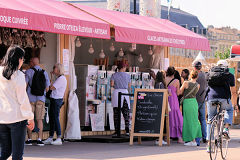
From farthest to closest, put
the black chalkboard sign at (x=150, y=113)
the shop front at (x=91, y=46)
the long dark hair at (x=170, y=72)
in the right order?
the long dark hair at (x=170, y=72), the black chalkboard sign at (x=150, y=113), the shop front at (x=91, y=46)

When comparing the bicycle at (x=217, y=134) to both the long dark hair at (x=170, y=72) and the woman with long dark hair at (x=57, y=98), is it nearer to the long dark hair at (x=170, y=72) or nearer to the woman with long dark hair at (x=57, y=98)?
the long dark hair at (x=170, y=72)

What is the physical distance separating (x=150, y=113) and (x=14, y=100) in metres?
7.46

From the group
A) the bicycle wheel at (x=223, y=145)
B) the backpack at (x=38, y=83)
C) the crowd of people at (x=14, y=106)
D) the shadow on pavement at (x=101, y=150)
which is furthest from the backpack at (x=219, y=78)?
the crowd of people at (x=14, y=106)

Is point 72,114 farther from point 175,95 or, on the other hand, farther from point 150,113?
point 175,95

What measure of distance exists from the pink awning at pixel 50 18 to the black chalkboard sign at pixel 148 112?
1654 millimetres

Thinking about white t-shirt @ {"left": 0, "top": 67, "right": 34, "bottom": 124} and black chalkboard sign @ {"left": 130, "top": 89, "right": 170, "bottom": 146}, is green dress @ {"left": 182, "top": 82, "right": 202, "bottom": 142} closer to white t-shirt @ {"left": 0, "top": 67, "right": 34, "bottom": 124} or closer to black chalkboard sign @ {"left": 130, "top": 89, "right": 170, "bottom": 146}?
black chalkboard sign @ {"left": 130, "top": 89, "right": 170, "bottom": 146}

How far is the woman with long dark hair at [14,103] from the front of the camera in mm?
7168

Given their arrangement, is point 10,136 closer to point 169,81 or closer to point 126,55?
point 169,81

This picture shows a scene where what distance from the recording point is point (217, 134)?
Result: 1134 cm

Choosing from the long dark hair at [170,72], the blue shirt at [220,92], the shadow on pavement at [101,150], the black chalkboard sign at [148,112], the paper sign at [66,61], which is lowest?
the shadow on pavement at [101,150]

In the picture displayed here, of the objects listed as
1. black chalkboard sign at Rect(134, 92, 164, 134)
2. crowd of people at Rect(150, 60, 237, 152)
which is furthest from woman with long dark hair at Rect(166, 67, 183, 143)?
black chalkboard sign at Rect(134, 92, 164, 134)

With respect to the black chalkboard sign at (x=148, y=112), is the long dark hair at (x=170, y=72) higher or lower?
higher

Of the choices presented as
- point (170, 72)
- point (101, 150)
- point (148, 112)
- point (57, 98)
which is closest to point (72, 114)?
point (57, 98)

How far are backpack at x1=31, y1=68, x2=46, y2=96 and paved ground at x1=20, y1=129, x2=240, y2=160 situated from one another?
3.78ft
